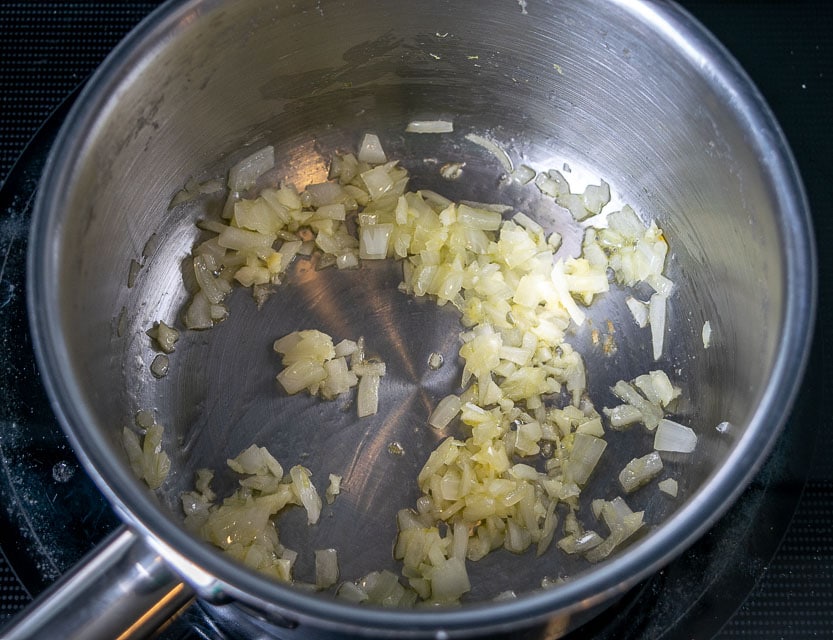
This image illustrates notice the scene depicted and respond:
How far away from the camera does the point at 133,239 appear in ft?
4.56

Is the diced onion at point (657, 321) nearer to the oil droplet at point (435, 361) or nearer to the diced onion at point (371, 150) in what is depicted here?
the oil droplet at point (435, 361)

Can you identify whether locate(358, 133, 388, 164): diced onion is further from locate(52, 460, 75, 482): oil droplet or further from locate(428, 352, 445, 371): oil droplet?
locate(52, 460, 75, 482): oil droplet

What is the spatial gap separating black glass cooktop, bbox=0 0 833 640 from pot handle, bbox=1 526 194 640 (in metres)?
0.27

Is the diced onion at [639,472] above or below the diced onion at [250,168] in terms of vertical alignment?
below

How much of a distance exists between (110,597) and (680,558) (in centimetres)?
78

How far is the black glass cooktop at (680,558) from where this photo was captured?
1211mm

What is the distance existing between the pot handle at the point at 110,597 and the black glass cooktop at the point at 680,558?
272 millimetres

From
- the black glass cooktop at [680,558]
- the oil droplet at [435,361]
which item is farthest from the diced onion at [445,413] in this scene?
the black glass cooktop at [680,558]

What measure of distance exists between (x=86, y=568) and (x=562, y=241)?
1027 mm

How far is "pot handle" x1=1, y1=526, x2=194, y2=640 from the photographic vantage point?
0.89 meters

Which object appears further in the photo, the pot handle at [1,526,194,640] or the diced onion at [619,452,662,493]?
the diced onion at [619,452,662,493]

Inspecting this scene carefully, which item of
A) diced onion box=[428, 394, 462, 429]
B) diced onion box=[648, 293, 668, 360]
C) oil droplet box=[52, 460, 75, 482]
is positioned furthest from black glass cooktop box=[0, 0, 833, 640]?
diced onion box=[428, 394, 462, 429]

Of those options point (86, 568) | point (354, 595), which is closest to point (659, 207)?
point (354, 595)

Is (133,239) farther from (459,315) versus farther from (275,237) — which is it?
(459,315)
